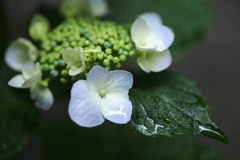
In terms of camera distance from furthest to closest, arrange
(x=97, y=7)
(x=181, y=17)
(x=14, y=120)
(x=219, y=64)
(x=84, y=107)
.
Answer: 1. (x=219, y=64)
2. (x=181, y=17)
3. (x=97, y=7)
4. (x=14, y=120)
5. (x=84, y=107)

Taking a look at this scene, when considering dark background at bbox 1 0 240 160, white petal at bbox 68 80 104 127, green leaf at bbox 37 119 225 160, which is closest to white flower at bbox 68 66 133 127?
white petal at bbox 68 80 104 127

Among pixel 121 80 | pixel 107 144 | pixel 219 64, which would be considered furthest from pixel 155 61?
pixel 219 64

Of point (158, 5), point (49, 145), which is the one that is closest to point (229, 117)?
point (158, 5)

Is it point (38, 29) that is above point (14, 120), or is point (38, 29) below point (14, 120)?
above

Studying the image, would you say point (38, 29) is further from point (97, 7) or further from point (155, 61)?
point (155, 61)

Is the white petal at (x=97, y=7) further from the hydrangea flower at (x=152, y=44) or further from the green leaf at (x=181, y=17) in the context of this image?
the hydrangea flower at (x=152, y=44)

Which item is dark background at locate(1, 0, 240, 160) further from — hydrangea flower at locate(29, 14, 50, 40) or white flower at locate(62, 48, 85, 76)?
white flower at locate(62, 48, 85, 76)

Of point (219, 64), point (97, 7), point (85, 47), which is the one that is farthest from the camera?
point (219, 64)

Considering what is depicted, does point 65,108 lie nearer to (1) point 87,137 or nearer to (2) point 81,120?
(1) point 87,137
